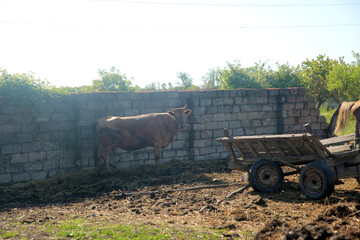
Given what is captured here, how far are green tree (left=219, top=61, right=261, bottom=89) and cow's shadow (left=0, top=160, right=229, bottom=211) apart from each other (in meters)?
14.8

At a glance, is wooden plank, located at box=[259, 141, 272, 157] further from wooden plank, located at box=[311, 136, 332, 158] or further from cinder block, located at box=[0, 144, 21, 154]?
cinder block, located at box=[0, 144, 21, 154]

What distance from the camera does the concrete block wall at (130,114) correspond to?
963 cm

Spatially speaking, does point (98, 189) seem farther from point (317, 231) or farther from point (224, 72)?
point (224, 72)

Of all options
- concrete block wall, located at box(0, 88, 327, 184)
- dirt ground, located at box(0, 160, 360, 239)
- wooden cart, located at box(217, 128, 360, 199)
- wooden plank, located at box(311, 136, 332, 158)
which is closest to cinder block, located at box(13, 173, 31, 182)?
concrete block wall, located at box(0, 88, 327, 184)

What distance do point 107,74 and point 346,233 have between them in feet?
124

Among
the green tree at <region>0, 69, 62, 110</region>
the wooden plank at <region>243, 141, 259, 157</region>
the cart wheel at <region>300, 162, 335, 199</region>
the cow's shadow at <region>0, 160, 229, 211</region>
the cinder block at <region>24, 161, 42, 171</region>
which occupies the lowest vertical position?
the cow's shadow at <region>0, 160, 229, 211</region>

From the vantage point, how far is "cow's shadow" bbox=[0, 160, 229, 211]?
766cm

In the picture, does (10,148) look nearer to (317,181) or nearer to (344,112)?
(317,181)

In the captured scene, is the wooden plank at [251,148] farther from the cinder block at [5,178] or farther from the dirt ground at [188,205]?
the cinder block at [5,178]

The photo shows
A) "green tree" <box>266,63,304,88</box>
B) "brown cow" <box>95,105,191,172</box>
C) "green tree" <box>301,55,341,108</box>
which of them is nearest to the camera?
"brown cow" <box>95,105,191,172</box>

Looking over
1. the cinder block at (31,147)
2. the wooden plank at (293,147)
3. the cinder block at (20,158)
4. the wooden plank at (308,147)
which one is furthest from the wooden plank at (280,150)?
the cinder block at (20,158)

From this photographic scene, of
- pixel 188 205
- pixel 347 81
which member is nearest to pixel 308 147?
pixel 188 205

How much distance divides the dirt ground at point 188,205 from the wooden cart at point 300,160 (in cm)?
26

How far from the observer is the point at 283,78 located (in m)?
24.9
